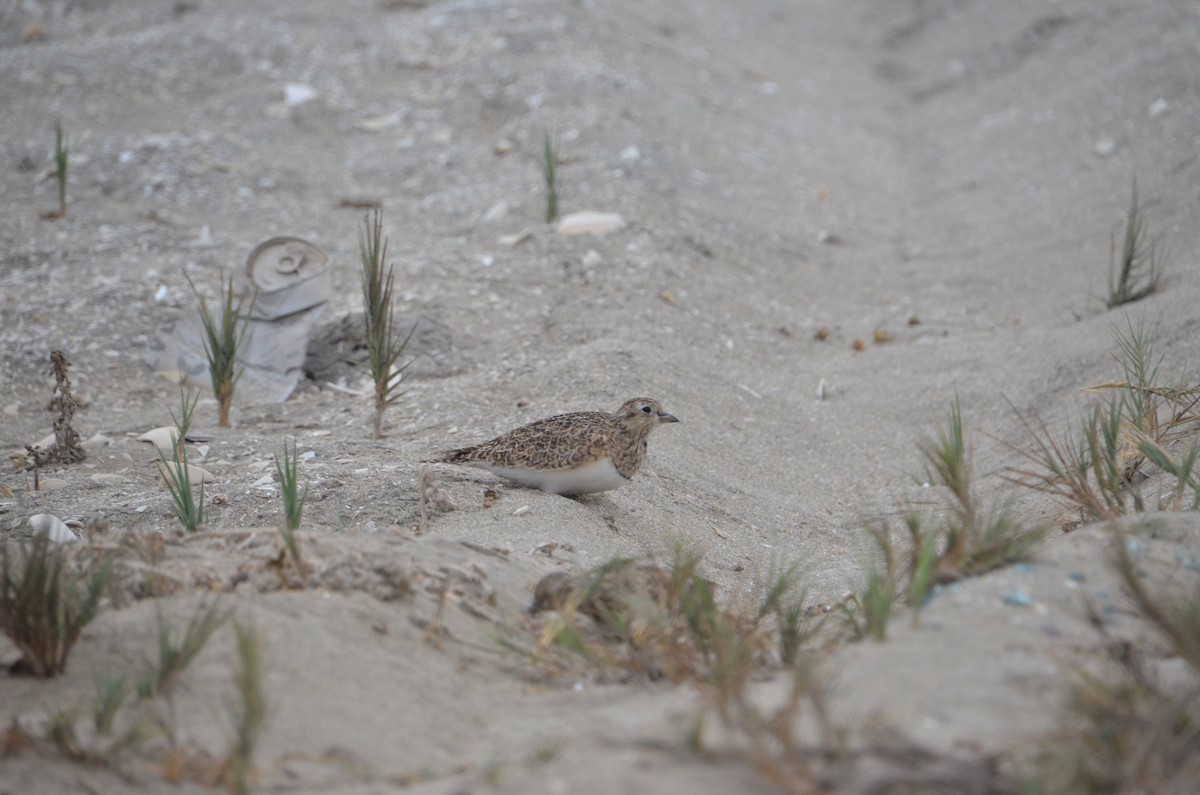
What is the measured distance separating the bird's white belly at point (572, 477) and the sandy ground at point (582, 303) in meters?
0.09

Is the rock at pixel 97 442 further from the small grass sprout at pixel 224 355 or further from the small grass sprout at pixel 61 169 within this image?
the small grass sprout at pixel 61 169

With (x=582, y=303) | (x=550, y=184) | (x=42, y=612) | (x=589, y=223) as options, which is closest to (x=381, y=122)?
(x=589, y=223)

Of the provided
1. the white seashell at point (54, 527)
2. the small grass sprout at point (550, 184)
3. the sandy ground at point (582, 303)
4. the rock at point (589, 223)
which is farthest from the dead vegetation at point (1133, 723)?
the rock at point (589, 223)

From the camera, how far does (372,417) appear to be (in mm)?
5477

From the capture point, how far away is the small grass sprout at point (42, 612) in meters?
2.51

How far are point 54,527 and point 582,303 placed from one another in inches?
132

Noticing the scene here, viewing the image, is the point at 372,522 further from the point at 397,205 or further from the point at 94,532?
the point at 397,205

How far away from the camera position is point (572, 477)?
4.26 m

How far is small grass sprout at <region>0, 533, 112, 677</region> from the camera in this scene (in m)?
2.51

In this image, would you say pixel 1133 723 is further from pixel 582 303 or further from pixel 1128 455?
pixel 582 303

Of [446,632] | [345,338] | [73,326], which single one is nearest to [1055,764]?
[446,632]

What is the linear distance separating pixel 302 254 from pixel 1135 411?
437 cm

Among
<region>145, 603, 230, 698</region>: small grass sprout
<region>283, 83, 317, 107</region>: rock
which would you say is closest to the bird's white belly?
<region>145, 603, 230, 698</region>: small grass sprout

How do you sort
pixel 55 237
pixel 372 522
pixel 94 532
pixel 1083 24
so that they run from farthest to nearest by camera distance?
pixel 1083 24
pixel 55 237
pixel 372 522
pixel 94 532
